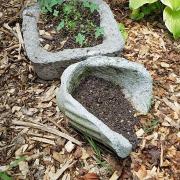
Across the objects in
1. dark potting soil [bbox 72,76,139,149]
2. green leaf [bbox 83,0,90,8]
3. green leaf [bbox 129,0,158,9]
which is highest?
green leaf [bbox 83,0,90,8]

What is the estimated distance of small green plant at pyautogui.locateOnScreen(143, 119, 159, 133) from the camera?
2.51 meters

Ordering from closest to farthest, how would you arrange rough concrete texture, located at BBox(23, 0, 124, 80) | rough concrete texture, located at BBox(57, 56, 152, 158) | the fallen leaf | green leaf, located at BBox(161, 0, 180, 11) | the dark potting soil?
rough concrete texture, located at BBox(57, 56, 152, 158) < the fallen leaf < the dark potting soil < rough concrete texture, located at BBox(23, 0, 124, 80) < green leaf, located at BBox(161, 0, 180, 11)

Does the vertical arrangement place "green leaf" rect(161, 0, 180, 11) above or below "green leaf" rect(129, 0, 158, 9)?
below

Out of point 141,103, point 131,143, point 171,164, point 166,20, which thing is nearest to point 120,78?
point 141,103

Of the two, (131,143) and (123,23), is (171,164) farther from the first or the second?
(123,23)

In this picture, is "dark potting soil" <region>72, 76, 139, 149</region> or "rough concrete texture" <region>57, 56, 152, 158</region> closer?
"rough concrete texture" <region>57, 56, 152, 158</region>

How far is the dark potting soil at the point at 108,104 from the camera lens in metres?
2.44

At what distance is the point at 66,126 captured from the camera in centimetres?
255

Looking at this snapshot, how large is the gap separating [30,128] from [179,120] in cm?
90

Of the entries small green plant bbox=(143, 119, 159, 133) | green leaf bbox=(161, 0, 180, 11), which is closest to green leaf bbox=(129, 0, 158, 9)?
green leaf bbox=(161, 0, 180, 11)

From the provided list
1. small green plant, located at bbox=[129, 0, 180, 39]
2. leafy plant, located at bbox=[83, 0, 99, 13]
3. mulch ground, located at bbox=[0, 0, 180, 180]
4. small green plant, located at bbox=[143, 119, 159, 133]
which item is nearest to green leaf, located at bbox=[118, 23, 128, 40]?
mulch ground, located at bbox=[0, 0, 180, 180]

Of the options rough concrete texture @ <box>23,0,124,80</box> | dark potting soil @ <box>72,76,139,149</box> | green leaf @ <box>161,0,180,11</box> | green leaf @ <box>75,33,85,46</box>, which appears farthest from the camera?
green leaf @ <box>161,0,180,11</box>

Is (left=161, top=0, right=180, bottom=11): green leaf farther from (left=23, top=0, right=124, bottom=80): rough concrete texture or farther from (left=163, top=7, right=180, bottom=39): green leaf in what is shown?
(left=23, top=0, right=124, bottom=80): rough concrete texture

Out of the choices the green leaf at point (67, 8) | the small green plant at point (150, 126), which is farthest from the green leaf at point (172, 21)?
the small green plant at point (150, 126)
